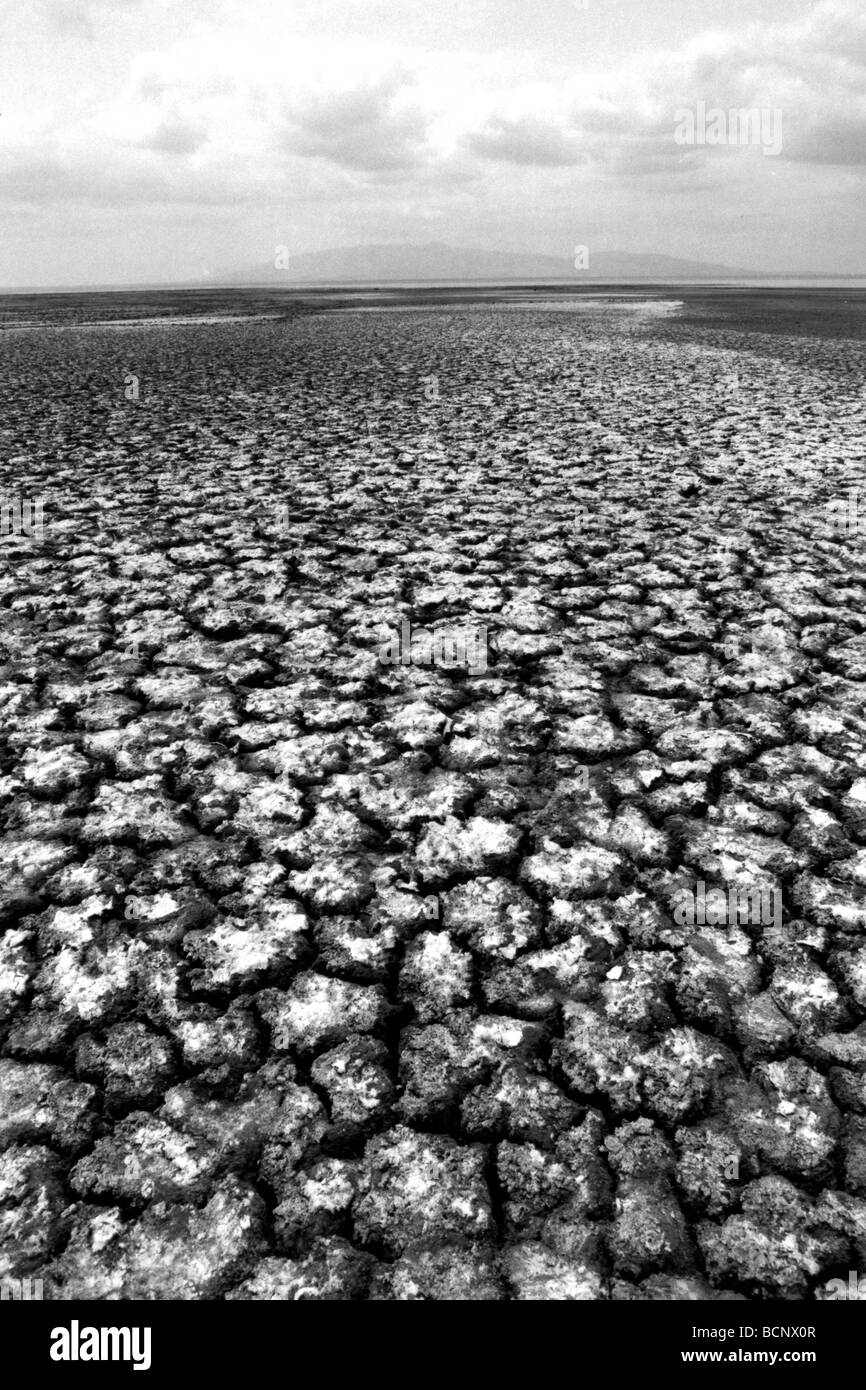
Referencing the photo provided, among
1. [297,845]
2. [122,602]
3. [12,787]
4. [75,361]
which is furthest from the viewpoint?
[75,361]

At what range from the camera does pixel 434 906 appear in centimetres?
307

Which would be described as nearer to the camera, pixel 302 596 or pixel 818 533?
pixel 302 596

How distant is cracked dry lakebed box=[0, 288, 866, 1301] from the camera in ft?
6.84

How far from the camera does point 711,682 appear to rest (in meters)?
4.66

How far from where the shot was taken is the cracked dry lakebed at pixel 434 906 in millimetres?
2086
